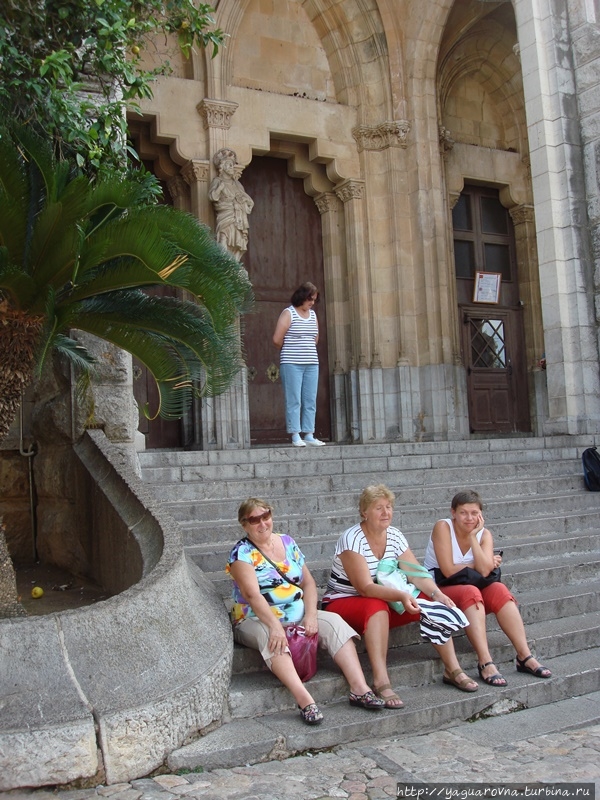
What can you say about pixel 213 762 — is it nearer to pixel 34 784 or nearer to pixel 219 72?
pixel 34 784

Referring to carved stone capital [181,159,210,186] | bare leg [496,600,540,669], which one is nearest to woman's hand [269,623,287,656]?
bare leg [496,600,540,669]

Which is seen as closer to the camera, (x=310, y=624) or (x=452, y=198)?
(x=310, y=624)

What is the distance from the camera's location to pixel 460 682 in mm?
4949

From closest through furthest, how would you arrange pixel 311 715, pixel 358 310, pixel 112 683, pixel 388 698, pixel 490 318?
pixel 112 683, pixel 311 715, pixel 388 698, pixel 358 310, pixel 490 318

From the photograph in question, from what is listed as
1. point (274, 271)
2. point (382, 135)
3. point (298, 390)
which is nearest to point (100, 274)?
point (298, 390)

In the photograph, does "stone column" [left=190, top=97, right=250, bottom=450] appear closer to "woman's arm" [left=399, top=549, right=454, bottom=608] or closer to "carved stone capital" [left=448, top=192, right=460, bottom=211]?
"carved stone capital" [left=448, top=192, right=460, bottom=211]

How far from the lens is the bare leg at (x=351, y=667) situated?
15.4ft

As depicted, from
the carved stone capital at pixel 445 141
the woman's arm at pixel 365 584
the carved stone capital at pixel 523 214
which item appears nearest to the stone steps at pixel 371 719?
the woman's arm at pixel 365 584

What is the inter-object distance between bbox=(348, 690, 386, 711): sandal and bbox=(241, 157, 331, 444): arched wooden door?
28.3ft

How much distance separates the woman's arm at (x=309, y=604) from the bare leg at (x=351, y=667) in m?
0.19

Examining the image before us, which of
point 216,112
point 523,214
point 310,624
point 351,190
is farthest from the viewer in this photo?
point 523,214

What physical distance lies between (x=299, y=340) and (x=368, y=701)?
18.7 ft

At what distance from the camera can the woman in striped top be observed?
4.89 meters

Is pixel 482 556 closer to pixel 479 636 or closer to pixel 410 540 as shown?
pixel 479 636
